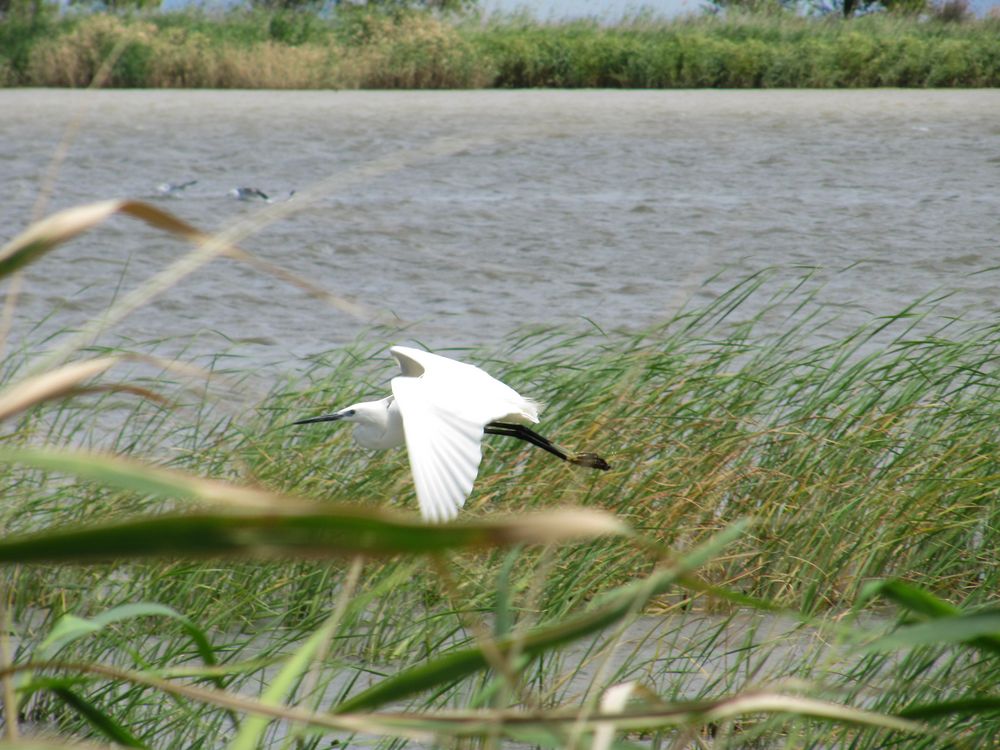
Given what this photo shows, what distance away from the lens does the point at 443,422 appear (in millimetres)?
2312

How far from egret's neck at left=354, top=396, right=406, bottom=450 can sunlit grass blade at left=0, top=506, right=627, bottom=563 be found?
1998 mm

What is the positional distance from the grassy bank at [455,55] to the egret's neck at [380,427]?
14.6 m

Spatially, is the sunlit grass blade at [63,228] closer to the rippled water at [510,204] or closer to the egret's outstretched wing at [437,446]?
the rippled water at [510,204]

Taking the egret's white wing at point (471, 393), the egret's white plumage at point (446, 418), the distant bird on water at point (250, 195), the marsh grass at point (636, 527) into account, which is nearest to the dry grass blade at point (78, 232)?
the egret's white plumage at point (446, 418)

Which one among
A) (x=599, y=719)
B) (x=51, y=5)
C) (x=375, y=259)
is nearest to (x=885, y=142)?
(x=375, y=259)

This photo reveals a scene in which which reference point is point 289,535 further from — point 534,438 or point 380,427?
point 534,438

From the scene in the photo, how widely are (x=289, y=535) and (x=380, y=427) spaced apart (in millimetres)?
2058

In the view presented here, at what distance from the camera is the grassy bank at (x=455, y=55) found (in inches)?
664

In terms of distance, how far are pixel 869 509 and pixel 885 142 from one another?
11272mm

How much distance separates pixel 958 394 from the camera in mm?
2797

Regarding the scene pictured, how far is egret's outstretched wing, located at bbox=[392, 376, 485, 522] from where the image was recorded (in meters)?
2.05

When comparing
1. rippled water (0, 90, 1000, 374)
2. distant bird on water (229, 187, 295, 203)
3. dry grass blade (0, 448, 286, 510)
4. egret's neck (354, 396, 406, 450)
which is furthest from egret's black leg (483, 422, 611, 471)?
distant bird on water (229, 187, 295, 203)

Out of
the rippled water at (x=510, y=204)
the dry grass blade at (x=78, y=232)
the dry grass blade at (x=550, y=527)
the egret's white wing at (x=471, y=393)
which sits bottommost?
the rippled water at (x=510, y=204)

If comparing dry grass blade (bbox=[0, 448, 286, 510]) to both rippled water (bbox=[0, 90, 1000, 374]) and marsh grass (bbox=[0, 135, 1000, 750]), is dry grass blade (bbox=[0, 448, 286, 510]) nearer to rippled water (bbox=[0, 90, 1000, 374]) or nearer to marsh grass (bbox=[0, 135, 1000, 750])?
rippled water (bbox=[0, 90, 1000, 374])
